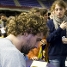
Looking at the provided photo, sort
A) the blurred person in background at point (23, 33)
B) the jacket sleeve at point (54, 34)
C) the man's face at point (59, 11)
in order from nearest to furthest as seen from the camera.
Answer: the blurred person in background at point (23, 33) → the jacket sleeve at point (54, 34) → the man's face at point (59, 11)

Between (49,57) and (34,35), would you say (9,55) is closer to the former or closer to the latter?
(34,35)

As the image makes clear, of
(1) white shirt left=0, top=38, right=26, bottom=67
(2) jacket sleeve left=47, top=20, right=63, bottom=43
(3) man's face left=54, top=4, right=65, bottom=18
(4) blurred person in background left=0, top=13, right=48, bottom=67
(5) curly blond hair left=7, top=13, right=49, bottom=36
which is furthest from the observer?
(3) man's face left=54, top=4, right=65, bottom=18

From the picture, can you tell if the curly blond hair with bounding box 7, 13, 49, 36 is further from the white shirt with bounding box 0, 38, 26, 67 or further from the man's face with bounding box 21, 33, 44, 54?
the white shirt with bounding box 0, 38, 26, 67

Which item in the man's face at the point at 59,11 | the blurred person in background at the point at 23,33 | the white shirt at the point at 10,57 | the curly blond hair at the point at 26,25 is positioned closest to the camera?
the white shirt at the point at 10,57

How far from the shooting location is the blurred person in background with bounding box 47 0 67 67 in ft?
11.1

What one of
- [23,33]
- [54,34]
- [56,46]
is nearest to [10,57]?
[23,33]

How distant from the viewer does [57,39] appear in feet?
11.1

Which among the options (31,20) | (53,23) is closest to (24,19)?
(31,20)

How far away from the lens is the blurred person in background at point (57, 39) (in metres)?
3.38

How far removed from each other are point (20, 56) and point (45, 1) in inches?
756

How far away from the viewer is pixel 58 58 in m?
3.44

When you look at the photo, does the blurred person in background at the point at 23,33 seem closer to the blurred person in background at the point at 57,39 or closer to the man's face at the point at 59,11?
the blurred person in background at the point at 57,39

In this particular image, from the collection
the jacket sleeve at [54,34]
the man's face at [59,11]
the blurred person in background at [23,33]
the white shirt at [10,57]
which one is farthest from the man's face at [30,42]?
the man's face at [59,11]

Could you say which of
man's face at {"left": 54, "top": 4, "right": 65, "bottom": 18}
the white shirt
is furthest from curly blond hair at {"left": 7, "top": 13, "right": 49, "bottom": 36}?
man's face at {"left": 54, "top": 4, "right": 65, "bottom": 18}
